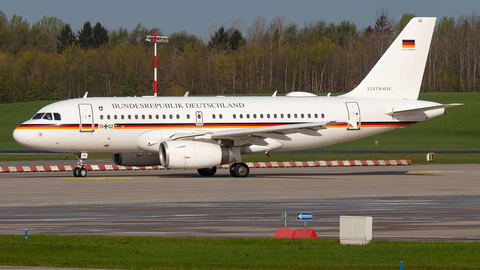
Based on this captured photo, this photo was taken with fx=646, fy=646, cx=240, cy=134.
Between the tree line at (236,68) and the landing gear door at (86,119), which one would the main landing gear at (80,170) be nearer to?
the landing gear door at (86,119)

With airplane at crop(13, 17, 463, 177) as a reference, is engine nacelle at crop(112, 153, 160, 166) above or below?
below

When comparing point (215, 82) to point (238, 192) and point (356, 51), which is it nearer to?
point (356, 51)

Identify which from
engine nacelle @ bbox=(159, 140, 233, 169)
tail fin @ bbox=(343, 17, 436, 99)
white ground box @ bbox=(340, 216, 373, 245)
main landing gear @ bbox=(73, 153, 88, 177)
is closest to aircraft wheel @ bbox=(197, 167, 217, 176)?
engine nacelle @ bbox=(159, 140, 233, 169)

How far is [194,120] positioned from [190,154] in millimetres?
3043

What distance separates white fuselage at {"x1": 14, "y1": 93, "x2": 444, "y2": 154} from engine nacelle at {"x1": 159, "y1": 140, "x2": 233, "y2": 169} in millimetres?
1752

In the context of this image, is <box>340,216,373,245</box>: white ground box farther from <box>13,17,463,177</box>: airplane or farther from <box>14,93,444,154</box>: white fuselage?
<box>14,93,444,154</box>: white fuselage

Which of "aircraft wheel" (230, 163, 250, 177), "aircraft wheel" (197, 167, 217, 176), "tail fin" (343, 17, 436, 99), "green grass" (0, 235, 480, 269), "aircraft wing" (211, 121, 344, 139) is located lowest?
"aircraft wheel" (197, 167, 217, 176)

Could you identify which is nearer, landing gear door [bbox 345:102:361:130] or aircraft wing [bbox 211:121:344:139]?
aircraft wing [bbox 211:121:344:139]

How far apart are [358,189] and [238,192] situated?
5.00m

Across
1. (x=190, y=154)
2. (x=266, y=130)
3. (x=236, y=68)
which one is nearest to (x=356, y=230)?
(x=266, y=130)

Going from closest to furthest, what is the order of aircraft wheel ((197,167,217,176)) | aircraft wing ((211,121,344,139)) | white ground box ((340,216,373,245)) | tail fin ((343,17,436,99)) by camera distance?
white ground box ((340,216,373,245)) → aircraft wing ((211,121,344,139)) → aircraft wheel ((197,167,217,176)) → tail fin ((343,17,436,99))

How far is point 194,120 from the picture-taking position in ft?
107

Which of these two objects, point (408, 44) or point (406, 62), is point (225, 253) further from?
point (408, 44)

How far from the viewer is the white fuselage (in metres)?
31.8
